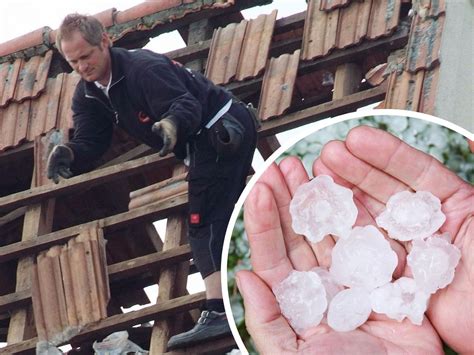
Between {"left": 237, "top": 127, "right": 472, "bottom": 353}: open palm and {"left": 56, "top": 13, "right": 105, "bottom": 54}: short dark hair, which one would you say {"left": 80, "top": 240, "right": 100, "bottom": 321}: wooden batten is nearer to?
{"left": 56, "top": 13, "right": 105, "bottom": 54}: short dark hair

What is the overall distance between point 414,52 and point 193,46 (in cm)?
172

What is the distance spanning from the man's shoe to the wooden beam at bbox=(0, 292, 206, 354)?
0.32m

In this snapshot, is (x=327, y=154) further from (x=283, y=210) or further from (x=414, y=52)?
(x=414, y=52)

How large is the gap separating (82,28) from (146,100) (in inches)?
21.3

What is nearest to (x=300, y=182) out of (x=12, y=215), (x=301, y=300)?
(x=301, y=300)

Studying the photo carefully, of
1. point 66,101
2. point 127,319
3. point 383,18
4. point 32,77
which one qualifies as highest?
point 32,77

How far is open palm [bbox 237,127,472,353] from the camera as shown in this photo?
491 centimetres

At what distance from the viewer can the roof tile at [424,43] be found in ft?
24.8

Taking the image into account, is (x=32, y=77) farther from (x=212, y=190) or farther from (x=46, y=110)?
(x=212, y=190)

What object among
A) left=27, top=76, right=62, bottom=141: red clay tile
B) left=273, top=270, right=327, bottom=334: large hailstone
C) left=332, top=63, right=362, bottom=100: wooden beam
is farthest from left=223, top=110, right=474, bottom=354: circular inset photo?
left=27, top=76, right=62, bottom=141: red clay tile

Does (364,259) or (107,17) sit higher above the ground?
(107,17)

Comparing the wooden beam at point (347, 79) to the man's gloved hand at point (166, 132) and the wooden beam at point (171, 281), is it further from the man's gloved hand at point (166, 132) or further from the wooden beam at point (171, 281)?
the man's gloved hand at point (166, 132)

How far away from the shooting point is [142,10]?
29.6ft

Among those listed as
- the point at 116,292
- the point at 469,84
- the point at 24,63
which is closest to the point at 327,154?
the point at 469,84
